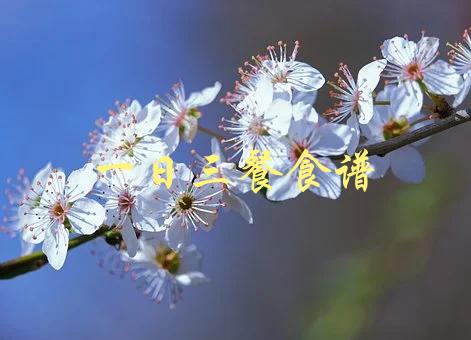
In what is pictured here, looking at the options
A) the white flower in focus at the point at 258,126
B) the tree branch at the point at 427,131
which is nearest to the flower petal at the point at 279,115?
the white flower in focus at the point at 258,126

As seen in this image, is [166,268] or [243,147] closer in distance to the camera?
[243,147]

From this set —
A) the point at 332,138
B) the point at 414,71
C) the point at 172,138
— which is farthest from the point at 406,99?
the point at 172,138

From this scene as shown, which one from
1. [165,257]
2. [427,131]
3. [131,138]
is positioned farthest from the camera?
[165,257]

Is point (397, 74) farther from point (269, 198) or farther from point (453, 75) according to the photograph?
point (269, 198)

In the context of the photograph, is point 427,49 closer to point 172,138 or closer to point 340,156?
point 340,156

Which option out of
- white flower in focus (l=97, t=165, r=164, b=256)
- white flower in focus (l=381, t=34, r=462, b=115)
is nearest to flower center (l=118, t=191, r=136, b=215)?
white flower in focus (l=97, t=165, r=164, b=256)

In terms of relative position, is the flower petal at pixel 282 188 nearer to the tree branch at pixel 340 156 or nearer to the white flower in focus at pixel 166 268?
the tree branch at pixel 340 156
